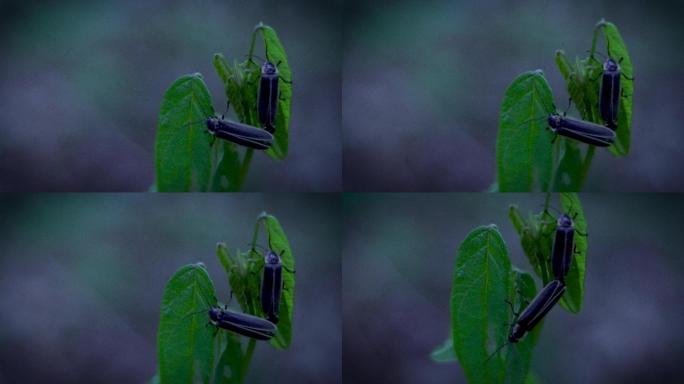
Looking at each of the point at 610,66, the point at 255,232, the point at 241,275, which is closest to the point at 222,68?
the point at 255,232

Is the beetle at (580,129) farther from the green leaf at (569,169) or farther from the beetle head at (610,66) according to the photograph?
the beetle head at (610,66)

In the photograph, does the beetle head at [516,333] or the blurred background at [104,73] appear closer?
the blurred background at [104,73]

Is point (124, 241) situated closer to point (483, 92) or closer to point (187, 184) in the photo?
point (187, 184)

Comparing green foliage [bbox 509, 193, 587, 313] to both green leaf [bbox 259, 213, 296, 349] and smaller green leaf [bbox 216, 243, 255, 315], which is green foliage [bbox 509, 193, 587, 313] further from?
smaller green leaf [bbox 216, 243, 255, 315]

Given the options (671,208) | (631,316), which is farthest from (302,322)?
(671,208)

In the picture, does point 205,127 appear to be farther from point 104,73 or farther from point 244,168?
point 104,73

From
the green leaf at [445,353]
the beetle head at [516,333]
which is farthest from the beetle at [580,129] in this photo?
the green leaf at [445,353]

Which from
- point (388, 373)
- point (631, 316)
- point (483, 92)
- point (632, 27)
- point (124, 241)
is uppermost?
point (632, 27)
